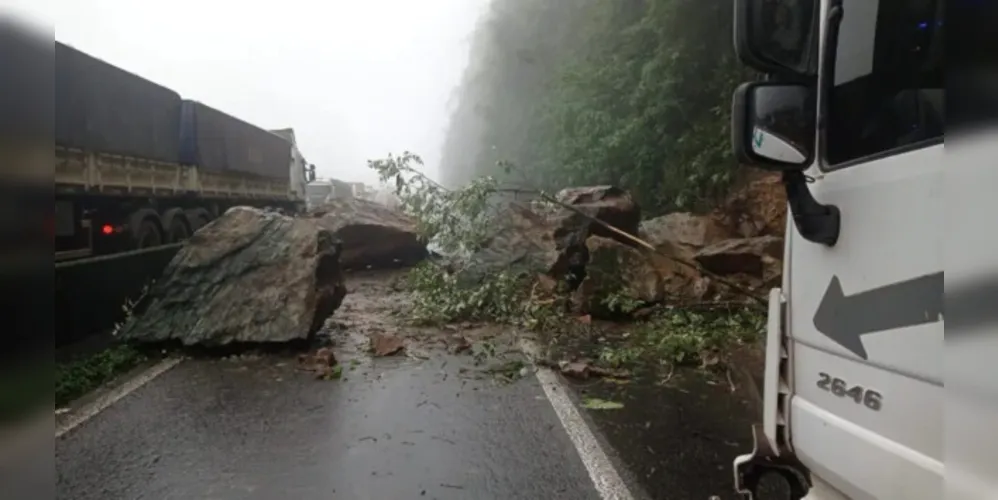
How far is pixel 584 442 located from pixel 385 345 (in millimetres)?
3281

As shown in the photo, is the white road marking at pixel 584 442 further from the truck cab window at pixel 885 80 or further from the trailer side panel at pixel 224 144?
the trailer side panel at pixel 224 144

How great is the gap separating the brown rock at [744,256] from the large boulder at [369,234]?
735 cm

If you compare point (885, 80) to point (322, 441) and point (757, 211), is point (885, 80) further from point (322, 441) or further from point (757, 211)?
point (757, 211)

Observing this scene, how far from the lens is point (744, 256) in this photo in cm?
788

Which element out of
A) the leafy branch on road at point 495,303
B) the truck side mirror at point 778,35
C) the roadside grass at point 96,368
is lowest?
the roadside grass at point 96,368

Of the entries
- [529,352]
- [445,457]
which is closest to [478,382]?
[529,352]

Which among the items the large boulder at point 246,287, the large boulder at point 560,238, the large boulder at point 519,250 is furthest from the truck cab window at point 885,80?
the large boulder at point 519,250

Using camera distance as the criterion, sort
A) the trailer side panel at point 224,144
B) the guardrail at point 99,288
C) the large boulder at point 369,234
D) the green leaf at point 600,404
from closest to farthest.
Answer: the green leaf at point 600,404 → the guardrail at point 99,288 → the trailer side panel at point 224,144 → the large boulder at point 369,234

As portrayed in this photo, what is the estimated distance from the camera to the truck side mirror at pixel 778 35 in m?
1.88

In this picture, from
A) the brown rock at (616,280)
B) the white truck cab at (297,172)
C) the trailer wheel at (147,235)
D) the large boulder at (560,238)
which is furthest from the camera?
the white truck cab at (297,172)

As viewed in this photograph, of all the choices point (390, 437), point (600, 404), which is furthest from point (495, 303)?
point (390, 437)

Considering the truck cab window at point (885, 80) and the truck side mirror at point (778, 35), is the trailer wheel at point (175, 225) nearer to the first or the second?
the truck side mirror at point (778, 35)

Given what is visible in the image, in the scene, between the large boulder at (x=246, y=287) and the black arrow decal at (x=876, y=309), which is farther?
the large boulder at (x=246, y=287)

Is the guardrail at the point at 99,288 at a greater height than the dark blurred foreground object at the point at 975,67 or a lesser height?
lesser
